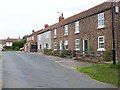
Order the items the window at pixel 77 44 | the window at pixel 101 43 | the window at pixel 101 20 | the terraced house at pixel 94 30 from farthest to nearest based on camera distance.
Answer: the window at pixel 77 44, the window at pixel 101 20, the window at pixel 101 43, the terraced house at pixel 94 30

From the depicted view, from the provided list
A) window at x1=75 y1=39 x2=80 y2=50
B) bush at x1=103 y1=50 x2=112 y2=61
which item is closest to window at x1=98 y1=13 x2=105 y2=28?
bush at x1=103 y1=50 x2=112 y2=61

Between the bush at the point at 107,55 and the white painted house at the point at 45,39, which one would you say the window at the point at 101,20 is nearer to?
the bush at the point at 107,55

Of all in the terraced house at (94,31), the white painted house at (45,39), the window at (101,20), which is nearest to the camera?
the terraced house at (94,31)

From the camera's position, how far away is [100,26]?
31234 millimetres

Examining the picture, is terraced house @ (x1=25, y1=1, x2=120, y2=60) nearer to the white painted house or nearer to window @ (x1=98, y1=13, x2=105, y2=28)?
window @ (x1=98, y1=13, x2=105, y2=28)

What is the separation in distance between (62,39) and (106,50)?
711 inches

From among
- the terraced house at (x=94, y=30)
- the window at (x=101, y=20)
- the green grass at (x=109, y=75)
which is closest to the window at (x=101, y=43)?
the terraced house at (x=94, y=30)

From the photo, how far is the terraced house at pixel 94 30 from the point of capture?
28661 millimetres

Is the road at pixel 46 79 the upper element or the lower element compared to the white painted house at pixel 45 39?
lower

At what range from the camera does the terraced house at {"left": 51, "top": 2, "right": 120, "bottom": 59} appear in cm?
2866

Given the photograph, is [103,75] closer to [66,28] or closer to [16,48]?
[66,28]

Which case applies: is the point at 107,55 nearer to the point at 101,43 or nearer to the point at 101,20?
the point at 101,43

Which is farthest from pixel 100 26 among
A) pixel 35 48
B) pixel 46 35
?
pixel 35 48

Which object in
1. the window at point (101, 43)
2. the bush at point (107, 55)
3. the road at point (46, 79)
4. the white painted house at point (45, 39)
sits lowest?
the road at point (46, 79)
